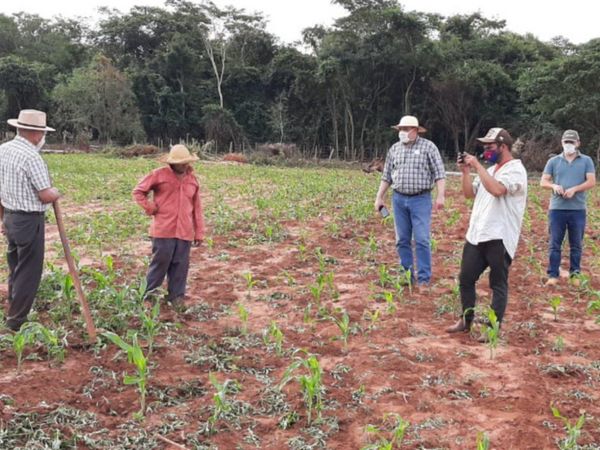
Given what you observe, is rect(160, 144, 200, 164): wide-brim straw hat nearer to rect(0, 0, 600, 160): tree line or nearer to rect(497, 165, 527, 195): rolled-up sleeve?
rect(497, 165, 527, 195): rolled-up sleeve

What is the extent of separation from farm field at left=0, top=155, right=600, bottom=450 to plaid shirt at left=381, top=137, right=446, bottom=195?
951mm

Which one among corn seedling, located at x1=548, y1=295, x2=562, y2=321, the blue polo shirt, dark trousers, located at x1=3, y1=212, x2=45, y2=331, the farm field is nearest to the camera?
the farm field

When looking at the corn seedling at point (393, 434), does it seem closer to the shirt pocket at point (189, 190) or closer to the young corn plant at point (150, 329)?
the young corn plant at point (150, 329)

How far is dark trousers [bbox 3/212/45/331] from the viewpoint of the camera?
4156 millimetres

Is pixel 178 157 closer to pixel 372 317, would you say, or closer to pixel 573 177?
pixel 372 317

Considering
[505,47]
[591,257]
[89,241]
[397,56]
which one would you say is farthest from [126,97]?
[591,257]

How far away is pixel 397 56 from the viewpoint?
30.0 metres

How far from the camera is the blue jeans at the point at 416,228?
5734 mm

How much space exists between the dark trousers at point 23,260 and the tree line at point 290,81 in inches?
937

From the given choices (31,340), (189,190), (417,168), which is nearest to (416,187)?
(417,168)

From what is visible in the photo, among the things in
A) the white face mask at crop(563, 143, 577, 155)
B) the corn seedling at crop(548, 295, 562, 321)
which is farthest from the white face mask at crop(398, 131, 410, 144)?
the corn seedling at crop(548, 295, 562, 321)

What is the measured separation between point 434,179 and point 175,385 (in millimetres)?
3459

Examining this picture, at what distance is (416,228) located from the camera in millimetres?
5766

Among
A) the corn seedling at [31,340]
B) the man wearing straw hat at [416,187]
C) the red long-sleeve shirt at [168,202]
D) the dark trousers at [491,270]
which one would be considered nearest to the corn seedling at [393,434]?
the dark trousers at [491,270]
